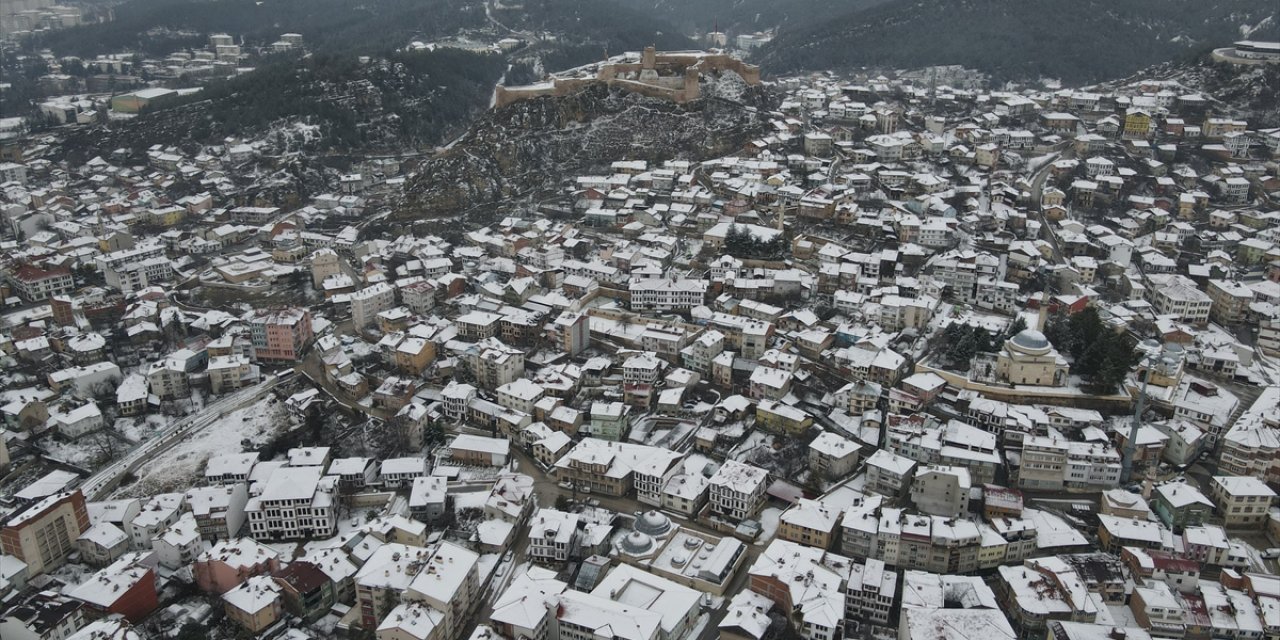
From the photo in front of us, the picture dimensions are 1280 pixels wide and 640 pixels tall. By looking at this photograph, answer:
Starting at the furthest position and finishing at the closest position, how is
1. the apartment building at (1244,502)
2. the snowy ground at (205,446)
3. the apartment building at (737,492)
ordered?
the snowy ground at (205,446), the apartment building at (737,492), the apartment building at (1244,502)

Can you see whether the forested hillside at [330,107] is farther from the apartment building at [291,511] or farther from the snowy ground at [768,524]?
the snowy ground at [768,524]

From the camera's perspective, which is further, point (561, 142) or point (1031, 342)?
point (561, 142)

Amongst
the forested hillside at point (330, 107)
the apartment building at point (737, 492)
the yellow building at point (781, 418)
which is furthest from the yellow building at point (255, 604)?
the forested hillside at point (330, 107)

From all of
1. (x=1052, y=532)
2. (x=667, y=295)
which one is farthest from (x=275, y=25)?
(x=1052, y=532)

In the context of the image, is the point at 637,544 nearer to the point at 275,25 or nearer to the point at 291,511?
the point at 291,511

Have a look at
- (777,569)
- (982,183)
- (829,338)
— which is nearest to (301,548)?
(777,569)
